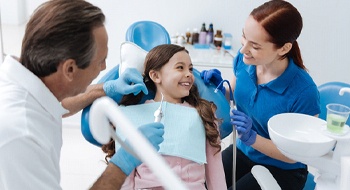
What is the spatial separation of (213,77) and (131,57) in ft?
1.20

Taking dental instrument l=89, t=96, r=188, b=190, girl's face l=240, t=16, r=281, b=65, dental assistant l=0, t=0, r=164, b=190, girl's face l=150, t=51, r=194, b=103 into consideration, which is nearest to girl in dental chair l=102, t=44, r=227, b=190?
girl's face l=150, t=51, r=194, b=103

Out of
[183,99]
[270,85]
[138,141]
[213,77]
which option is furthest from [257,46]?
[138,141]

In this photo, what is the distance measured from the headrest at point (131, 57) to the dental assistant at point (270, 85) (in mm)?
285

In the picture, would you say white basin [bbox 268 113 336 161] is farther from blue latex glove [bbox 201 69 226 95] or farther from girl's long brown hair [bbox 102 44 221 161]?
blue latex glove [bbox 201 69 226 95]

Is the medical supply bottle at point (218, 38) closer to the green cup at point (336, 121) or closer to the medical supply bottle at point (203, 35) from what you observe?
the medical supply bottle at point (203, 35)

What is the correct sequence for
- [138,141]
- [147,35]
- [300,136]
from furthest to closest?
[147,35] < [300,136] < [138,141]

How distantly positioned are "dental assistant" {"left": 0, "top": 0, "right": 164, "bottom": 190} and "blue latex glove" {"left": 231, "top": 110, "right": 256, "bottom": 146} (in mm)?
614

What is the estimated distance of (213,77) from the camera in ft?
5.73

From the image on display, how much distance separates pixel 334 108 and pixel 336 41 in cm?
170

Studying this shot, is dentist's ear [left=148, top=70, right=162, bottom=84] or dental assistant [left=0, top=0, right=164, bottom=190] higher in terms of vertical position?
dental assistant [left=0, top=0, right=164, bottom=190]

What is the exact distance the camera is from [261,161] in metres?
1.71

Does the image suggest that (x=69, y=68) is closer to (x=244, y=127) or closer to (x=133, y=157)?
(x=133, y=157)

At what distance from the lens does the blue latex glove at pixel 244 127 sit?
4.91 feet

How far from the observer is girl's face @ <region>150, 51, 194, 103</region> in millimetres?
1638
